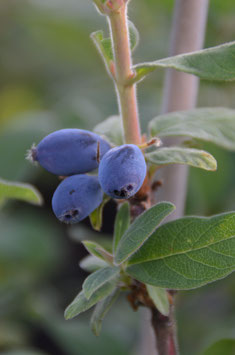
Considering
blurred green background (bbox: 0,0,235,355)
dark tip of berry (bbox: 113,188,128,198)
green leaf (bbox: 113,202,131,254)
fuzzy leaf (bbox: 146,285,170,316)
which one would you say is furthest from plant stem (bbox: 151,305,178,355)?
blurred green background (bbox: 0,0,235,355)

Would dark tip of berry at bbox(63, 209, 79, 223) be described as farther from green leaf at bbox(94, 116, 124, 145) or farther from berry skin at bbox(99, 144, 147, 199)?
green leaf at bbox(94, 116, 124, 145)

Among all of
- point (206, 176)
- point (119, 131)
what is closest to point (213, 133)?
point (119, 131)

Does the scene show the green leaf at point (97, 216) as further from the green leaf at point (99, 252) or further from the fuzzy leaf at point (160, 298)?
the fuzzy leaf at point (160, 298)

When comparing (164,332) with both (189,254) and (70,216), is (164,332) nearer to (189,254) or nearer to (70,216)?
(189,254)

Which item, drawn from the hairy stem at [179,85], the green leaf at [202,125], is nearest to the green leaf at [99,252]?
the green leaf at [202,125]

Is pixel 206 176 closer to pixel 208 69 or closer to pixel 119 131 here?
pixel 119 131
